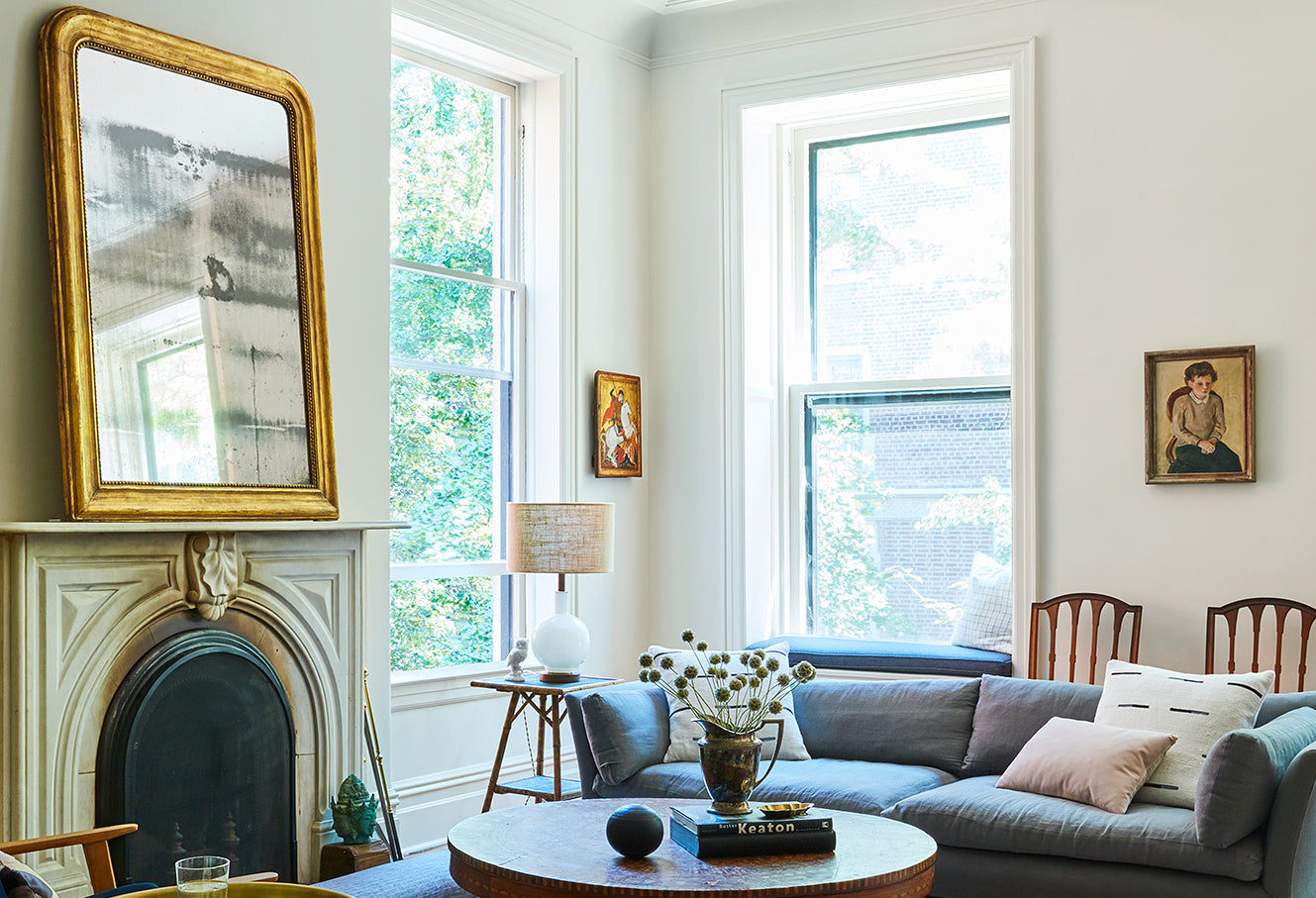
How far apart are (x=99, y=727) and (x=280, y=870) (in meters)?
0.82

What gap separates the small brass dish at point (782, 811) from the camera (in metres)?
3.02

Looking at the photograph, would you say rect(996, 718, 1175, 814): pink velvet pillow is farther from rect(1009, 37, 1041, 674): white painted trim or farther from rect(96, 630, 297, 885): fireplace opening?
rect(96, 630, 297, 885): fireplace opening

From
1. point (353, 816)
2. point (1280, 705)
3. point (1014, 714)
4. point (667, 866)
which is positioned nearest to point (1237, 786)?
point (1280, 705)

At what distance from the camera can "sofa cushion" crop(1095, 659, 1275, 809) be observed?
148 inches

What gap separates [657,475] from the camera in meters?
6.09

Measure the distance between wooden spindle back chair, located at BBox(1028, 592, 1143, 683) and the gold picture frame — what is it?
2741 mm

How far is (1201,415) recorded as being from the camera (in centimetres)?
490

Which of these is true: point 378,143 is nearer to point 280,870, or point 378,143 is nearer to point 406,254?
point 406,254

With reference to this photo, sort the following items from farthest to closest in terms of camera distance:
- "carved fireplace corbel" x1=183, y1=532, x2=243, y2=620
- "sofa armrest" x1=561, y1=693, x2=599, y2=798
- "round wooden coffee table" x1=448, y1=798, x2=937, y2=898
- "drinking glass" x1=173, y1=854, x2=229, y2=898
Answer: "sofa armrest" x1=561, y1=693, x2=599, y2=798 < "carved fireplace corbel" x1=183, y1=532, x2=243, y2=620 < "round wooden coffee table" x1=448, y1=798, x2=937, y2=898 < "drinking glass" x1=173, y1=854, x2=229, y2=898

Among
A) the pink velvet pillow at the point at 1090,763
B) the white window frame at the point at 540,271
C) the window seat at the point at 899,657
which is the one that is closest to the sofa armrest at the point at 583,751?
the white window frame at the point at 540,271

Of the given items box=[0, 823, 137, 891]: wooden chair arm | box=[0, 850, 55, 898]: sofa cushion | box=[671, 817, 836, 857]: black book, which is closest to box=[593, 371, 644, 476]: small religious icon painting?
box=[671, 817, 836, 857]: black book

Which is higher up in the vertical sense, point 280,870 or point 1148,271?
point 1148,271

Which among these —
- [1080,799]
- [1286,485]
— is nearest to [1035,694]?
[1080,799]

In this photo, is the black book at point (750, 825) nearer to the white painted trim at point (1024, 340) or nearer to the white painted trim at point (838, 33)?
the white painted trim at point (1024, 340)
